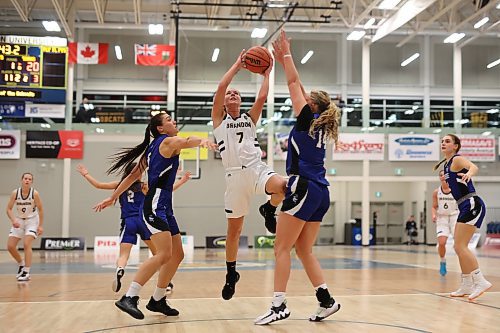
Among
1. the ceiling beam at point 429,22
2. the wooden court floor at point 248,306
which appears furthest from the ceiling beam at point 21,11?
the ceiling beam at point 429,22

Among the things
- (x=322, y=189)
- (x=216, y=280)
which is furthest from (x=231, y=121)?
(x=216, y=280)

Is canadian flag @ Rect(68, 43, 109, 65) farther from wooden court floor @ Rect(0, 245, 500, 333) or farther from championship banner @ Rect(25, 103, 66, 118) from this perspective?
wooden court floor @ Rect(0, 245, 500, 333)

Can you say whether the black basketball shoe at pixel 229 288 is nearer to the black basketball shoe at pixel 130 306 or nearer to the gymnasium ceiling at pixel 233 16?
the black basketball shoe at pixel 130 306

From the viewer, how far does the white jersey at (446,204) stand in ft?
35.6

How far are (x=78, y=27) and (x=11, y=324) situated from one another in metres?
21.6

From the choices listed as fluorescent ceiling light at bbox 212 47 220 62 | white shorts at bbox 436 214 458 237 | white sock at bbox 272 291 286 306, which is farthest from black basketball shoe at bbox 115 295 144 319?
fluorescent ceiling light at bbox 212 47 220 62

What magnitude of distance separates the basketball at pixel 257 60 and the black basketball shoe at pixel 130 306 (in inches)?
91.3

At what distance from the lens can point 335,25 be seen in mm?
25047

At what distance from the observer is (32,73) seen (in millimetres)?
17594

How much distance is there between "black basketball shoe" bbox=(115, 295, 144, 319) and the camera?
503 cm

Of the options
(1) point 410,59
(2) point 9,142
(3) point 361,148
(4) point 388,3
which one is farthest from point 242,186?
A: (1) point 410,59

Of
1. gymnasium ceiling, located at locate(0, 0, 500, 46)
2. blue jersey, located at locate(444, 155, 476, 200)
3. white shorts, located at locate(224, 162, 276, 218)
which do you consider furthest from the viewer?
gymnasium ceiling, located at locate(0, 0, 500, 46)

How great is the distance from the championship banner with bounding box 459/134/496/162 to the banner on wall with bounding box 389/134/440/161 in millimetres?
1124

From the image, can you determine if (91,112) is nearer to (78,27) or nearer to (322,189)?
(78,27)
